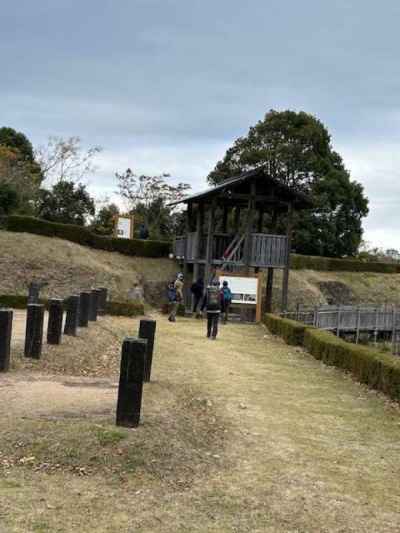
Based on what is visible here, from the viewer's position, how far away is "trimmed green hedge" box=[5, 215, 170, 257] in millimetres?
32250

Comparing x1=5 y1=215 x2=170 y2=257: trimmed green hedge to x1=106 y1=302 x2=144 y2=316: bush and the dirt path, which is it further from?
the dirt path

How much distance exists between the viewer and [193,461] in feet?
20.1

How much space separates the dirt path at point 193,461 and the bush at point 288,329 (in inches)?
328

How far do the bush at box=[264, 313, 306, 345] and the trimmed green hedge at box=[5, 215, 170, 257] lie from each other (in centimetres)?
1491

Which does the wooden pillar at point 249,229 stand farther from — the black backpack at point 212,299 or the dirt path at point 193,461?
the dirt path at point 193,461

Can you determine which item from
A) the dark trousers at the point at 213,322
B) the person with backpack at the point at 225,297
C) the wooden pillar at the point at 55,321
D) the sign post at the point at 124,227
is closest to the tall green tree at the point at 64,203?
the sign post at the point at 124,227

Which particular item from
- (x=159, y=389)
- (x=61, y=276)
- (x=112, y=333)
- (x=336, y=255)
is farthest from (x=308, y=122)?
(x=159, y=389)

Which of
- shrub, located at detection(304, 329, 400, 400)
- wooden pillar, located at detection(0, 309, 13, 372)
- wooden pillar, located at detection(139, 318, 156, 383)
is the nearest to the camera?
wooden pillar, located at detection(0, 309, 13, 372)

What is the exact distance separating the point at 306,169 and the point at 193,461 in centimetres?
4366

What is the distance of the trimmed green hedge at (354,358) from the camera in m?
11.4

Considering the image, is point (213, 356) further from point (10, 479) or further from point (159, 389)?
point (10, 479)

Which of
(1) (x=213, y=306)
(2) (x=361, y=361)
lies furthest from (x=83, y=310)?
(2) (x=361, y=361)

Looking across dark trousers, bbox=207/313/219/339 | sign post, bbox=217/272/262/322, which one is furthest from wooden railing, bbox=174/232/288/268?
dark trousers, bbox=207/313/219/339

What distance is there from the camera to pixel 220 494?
17.8 ft
